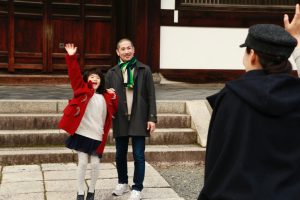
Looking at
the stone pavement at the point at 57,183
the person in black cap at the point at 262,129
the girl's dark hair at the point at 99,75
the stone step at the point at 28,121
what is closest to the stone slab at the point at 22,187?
the stone pavement at the point at 57,183

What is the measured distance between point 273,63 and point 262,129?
0.27m

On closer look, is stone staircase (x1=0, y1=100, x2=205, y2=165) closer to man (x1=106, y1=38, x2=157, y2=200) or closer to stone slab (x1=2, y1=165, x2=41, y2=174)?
stone slab (x1=2, y1=165, x2=41, y2=174)

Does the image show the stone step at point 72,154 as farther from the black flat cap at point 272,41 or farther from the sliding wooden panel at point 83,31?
the black flat cap at point 272,41

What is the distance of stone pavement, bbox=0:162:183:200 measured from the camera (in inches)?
209

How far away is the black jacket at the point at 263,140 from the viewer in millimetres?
2010

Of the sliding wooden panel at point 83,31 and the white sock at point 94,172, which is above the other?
the sliding wooden panel at point 83,31

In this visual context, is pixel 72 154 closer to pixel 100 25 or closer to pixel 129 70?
pixel 129 70

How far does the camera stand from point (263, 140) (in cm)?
202

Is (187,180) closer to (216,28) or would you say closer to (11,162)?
(11,162)

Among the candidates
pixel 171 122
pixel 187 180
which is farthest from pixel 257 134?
pixel 171 122

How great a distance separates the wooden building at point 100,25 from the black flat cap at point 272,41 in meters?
8.65

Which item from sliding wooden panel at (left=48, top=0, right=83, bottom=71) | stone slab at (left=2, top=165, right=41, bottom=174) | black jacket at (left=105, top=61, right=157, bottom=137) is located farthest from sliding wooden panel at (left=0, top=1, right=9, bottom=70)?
black jacket at (left=105, top=61, right=157, bottom=137)

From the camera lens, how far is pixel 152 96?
17.3 feet

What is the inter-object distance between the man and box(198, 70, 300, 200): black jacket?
313cm
